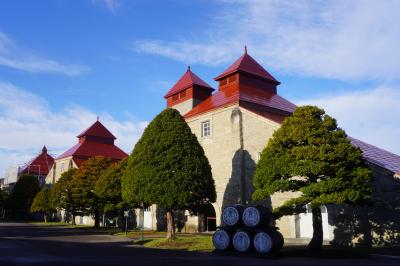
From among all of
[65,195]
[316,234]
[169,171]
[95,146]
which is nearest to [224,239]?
[316,234]

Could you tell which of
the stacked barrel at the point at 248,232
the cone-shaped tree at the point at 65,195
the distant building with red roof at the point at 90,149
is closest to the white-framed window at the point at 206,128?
the stacked barrel at the point at 248,232

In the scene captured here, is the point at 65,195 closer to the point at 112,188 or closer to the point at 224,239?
the point at 112,188

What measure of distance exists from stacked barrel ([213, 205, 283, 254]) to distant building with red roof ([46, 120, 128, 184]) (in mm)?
43111

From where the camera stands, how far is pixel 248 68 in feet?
120

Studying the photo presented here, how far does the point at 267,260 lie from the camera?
15195 millimetres

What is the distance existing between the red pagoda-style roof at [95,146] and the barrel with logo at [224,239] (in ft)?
141

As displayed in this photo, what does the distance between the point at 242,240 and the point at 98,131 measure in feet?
159

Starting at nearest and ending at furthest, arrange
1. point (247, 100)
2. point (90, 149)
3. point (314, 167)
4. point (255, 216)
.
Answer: point (314, 167)
point (255, 216)
point (247, 100)
point (90, 149)

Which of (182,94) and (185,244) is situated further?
(182,94)

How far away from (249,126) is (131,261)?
56.0ft

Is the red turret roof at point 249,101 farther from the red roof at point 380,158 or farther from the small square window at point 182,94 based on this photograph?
the red roof at point 380,158

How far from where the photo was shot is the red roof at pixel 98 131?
200ft

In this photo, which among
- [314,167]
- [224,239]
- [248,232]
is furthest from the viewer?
[224,239]

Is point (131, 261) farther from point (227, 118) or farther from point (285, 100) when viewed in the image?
point (285, 100)
